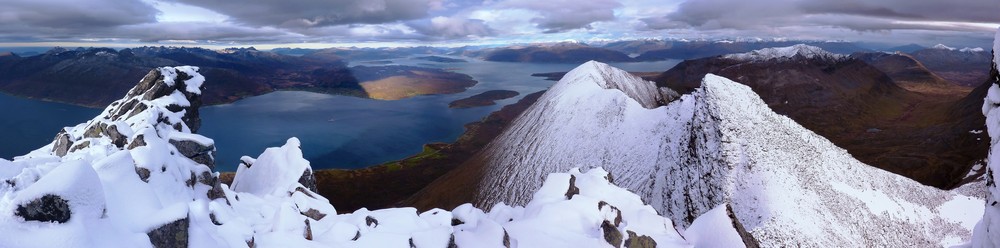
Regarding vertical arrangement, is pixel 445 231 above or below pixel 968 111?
above


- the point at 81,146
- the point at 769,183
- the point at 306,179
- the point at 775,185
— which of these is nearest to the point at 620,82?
the point at 769,183

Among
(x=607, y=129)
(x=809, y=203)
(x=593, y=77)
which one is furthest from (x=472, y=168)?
(x=809, y=203)

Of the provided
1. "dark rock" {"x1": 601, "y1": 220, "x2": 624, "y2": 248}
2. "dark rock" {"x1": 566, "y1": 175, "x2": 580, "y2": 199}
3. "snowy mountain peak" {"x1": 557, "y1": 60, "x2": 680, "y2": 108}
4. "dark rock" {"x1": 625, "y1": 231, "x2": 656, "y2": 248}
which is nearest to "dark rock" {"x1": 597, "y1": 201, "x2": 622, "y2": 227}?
"dark rock" {"x1": 625, "y1": 231, "x2": 656, "y2": 248}

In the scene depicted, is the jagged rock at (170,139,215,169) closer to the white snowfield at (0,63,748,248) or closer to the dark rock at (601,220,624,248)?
the white snowfield at (0,63,748,248)

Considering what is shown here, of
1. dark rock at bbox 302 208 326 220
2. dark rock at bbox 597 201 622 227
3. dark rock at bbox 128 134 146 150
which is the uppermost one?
dark rock at bbox 128 134 146 150

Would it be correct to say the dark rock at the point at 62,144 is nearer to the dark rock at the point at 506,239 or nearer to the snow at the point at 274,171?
the snow at the point at 274,171

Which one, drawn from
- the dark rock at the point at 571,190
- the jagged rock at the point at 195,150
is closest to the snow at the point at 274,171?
the jagged rock at the point at 195,150

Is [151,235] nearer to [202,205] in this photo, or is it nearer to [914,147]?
[202,205]

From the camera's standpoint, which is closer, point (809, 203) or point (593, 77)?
point (809, 203)
